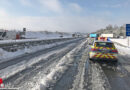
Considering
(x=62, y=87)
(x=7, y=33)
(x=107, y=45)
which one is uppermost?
(x=7, y=33)

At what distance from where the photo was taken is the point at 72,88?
4207 millimetres

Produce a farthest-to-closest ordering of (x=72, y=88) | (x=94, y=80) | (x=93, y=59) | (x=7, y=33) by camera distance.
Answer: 1. (x=7, y=33)
2. (x=93, y=59)
3. (x=94, y=80)
4. (x=72, y=88)

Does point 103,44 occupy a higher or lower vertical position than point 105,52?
higher

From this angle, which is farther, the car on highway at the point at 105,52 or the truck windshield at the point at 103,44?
the truck windshield at the point at 103,44

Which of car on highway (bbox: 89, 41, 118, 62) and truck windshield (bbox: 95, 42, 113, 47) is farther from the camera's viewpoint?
truck windshield (bbox: 95, 42, 113, 47)

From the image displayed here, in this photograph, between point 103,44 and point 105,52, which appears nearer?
point 105,52

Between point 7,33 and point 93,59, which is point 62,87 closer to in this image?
point 93,59

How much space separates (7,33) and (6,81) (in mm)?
31629

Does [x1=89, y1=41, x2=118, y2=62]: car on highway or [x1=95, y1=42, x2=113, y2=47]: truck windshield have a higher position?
[x1=95, y1=42, x2=113, y2=47]: truck windshield

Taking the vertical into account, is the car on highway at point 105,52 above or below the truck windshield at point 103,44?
below

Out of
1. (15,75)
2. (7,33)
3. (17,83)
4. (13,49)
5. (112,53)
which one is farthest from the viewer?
(7,33)

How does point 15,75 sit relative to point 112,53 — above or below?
below

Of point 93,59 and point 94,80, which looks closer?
point 94,80

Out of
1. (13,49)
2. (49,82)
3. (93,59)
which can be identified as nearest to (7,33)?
(13,49)
